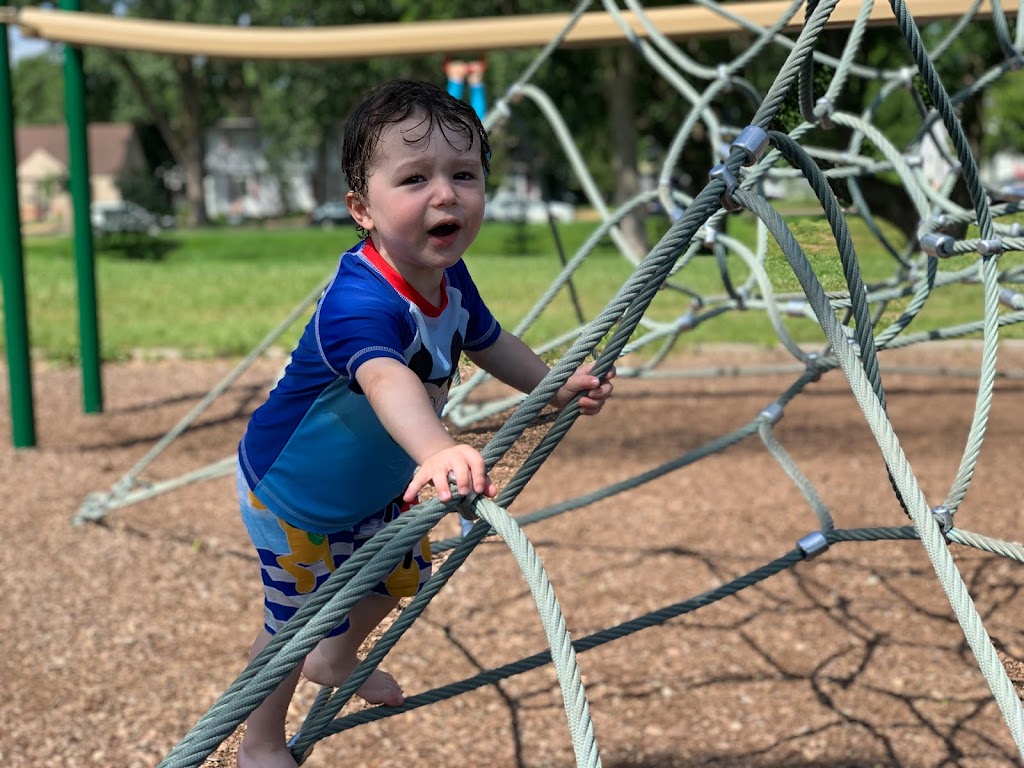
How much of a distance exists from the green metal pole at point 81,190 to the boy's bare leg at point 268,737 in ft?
13.0

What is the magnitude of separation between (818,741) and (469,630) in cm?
103

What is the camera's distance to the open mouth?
1544mm

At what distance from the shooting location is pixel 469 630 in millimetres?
3229

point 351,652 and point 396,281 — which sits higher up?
point 396,281

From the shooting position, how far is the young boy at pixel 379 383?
149 centimetres

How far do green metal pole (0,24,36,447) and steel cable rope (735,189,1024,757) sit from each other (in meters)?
4.30

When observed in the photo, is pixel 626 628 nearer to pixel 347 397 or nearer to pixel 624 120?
pixel 347 397

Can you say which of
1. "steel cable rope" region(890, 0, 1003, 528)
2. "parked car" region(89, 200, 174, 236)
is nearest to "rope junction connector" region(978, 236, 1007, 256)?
"steel cable rope" region(890, 0, 1003, 528)

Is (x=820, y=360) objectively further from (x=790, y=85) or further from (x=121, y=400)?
(x=121, y=400)

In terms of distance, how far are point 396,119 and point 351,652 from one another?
90cm

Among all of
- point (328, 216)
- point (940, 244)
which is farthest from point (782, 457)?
point (328, 216)

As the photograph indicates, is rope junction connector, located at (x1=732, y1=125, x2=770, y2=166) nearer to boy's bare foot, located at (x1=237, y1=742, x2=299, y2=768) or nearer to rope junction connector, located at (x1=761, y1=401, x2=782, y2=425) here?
boy's bare foot, located at (x1=237, y1=742, x2=299, y2=768)

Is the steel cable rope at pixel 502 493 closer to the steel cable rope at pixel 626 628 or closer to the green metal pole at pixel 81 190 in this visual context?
the steel cable rope at pixel 626 628

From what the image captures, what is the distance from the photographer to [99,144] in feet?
166
